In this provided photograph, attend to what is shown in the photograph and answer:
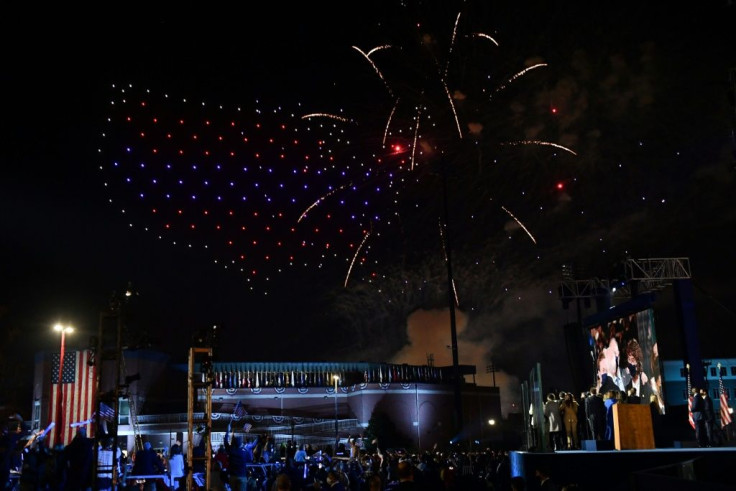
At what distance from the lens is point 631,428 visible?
701 inches

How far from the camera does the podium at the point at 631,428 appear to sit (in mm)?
17672

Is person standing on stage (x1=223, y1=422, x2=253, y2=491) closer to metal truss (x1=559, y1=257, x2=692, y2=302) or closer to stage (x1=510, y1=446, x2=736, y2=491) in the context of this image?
stage (x1=510, y1=446, x2=736, y2=491)

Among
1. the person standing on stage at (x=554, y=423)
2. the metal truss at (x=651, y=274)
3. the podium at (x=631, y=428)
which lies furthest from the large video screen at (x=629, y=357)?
the podium at (x=631, y=428)

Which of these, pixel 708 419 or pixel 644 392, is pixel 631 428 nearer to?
pixel 708 419

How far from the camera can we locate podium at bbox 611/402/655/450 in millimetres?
17672

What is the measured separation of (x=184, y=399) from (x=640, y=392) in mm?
54068

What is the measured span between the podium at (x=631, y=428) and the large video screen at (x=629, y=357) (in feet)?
25.0

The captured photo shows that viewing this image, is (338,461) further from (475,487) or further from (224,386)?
(224,386)

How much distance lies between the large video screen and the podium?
7.61m

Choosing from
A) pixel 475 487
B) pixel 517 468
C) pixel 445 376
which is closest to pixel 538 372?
pixel 517 468

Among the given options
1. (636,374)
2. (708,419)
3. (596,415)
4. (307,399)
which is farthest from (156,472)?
(307,399)

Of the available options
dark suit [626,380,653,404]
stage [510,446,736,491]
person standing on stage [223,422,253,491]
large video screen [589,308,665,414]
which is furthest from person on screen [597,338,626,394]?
person standing on stage [223,422,253,491]

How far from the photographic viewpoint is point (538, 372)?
18.6 meters

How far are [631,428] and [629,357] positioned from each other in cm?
1235
